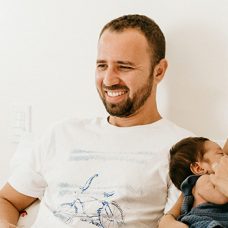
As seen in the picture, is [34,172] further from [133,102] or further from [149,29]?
[149,29]

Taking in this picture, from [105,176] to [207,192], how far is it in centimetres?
33

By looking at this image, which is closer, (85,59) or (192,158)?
(192,158)

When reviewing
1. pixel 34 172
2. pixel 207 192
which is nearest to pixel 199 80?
pixel 207 192

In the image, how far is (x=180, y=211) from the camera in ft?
3.61

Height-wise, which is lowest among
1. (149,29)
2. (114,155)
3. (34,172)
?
(34,172)

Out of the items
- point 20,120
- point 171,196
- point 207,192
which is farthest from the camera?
point 20,120

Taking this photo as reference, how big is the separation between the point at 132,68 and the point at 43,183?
1.67ft

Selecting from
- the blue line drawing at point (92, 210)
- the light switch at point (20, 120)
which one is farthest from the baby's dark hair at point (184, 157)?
the light switch at point (20, 120)

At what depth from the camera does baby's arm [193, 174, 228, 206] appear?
1010 millimetres

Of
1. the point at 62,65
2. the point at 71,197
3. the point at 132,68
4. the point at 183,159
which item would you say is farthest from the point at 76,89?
the point at 183,159

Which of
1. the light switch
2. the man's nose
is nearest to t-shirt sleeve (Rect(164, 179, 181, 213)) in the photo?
the man's nose

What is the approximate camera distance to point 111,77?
132 centimetres

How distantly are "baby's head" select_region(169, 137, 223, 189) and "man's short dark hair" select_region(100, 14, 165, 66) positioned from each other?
0.33m

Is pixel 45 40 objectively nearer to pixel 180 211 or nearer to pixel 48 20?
pixel 48 20
